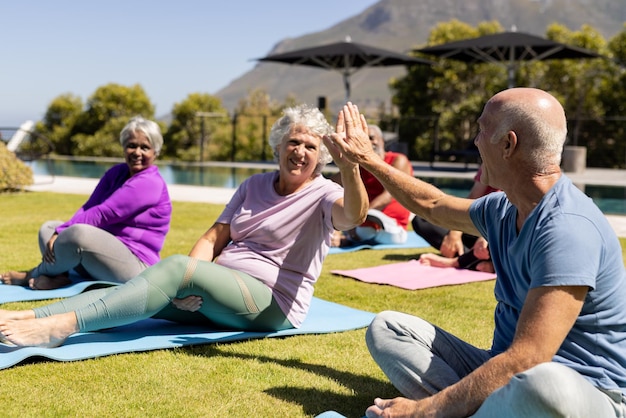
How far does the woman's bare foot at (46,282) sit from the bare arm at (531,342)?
3.39 metres

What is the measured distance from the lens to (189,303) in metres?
3.60

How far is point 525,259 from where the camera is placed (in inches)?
83.4

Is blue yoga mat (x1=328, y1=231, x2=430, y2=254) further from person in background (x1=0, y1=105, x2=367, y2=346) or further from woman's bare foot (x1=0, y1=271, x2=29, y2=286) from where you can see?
person in background (x1=0, y1=105, x2=367, y2=346)

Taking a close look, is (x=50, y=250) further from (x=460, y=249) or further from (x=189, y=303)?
(x=460, y=249)

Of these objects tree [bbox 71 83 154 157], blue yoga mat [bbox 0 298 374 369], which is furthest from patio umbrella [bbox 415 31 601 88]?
blue yoga mat [bbox 0 298 374 369]

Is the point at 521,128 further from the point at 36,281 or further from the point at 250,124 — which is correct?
the point at 250,124

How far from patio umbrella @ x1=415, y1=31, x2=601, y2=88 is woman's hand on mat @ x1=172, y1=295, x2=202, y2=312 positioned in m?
14.1

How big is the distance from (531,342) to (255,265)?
74.4 inches

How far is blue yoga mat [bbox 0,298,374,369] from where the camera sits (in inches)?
130

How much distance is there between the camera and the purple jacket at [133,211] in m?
4.66

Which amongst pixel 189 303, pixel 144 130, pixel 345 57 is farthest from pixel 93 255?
pixel 345 57

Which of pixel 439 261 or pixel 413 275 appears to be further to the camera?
pixel 439 261

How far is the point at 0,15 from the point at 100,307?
63090mm

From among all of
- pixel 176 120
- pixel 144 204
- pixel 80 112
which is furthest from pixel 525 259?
pixel 80 112
